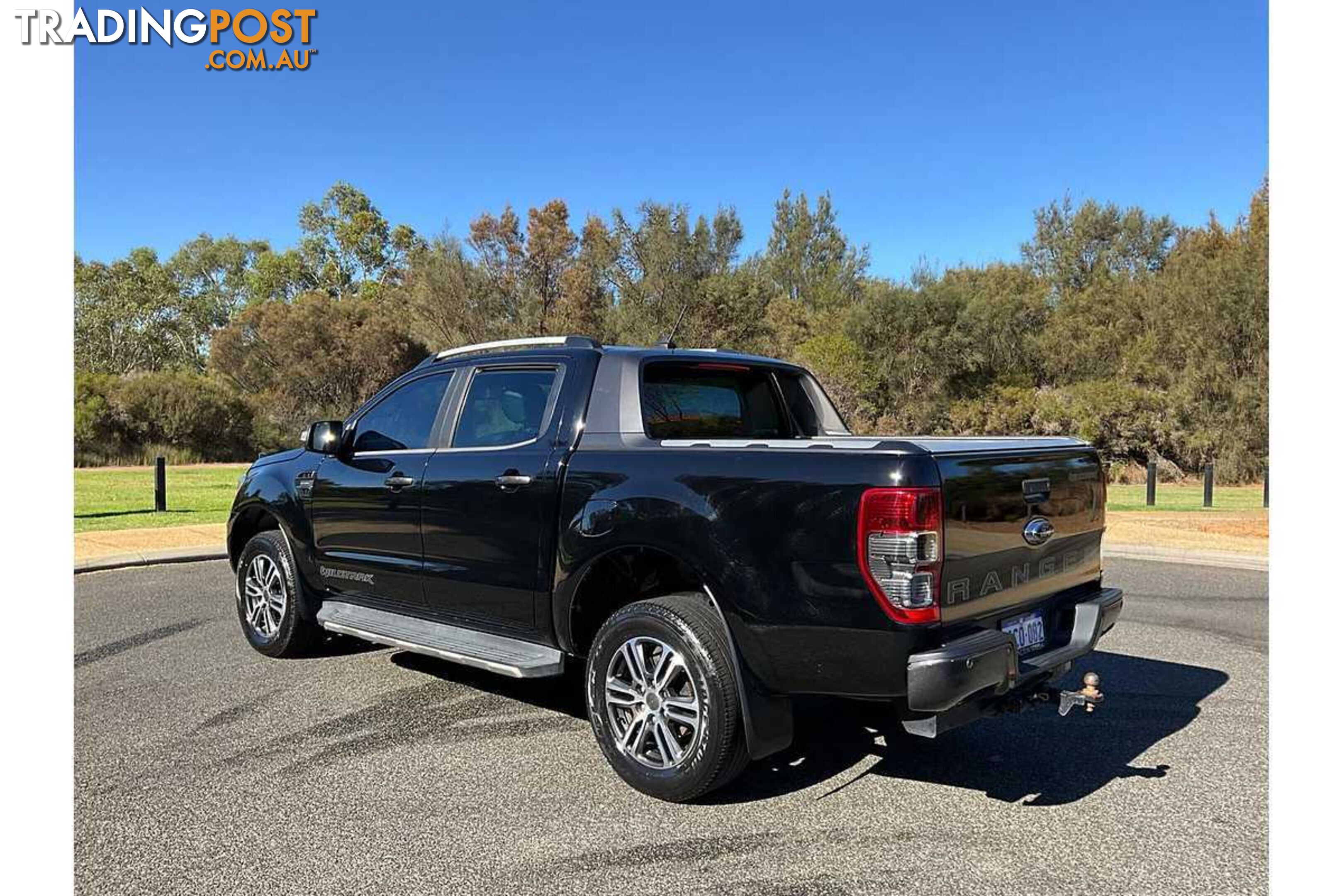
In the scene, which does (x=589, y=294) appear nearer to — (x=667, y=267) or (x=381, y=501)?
(x=667, y=267)

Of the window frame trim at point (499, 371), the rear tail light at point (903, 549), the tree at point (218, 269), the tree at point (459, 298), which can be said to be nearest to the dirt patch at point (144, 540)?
the window frame trim at point (499, 371)

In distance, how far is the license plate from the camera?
3959 millimetres

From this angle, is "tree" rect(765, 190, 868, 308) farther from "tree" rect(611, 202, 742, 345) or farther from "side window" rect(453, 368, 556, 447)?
"side window" rect(453, 368, 556, 447)

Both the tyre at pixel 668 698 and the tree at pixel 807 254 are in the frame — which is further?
the tree at pixel 807 254

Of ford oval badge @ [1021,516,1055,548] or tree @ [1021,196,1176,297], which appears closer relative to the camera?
ford oval badge @ [1021,516,1055,548]

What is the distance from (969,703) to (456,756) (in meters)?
2.35

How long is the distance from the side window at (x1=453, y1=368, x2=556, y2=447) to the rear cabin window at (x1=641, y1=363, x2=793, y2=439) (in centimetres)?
54

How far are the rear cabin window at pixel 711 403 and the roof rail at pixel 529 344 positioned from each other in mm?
369

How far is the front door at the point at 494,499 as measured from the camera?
15.1 feet

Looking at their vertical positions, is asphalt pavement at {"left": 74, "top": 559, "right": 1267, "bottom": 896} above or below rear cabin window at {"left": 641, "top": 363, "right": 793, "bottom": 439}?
below

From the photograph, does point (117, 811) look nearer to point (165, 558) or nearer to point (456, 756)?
point (456, 756)

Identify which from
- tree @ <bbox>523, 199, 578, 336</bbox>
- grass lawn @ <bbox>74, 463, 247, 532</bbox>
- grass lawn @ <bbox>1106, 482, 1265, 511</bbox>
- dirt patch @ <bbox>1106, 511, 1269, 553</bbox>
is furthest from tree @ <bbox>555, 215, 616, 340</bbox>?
dirt patch @ <bbox>1106, 511, 1269, 553</bbox>

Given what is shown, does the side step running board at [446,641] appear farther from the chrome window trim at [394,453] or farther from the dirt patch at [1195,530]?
the dirt patch at [1195,530]
